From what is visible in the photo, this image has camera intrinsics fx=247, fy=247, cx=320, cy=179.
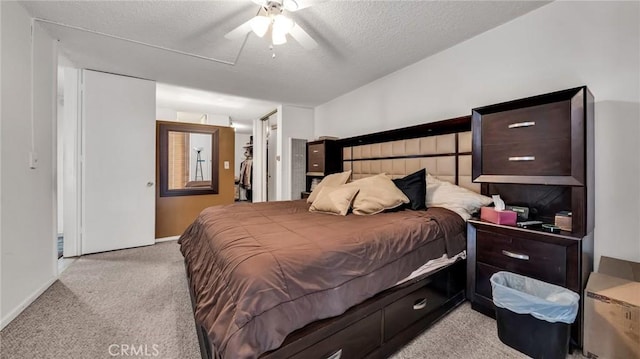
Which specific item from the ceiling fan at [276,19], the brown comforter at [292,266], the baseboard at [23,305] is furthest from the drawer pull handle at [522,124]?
the baseboard at [23,305]

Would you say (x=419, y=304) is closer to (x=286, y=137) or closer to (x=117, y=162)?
(x=286, y=137)

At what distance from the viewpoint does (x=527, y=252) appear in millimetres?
Answer: 1701

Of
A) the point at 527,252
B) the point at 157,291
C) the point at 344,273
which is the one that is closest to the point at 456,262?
the point at 527,252

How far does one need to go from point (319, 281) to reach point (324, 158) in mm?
3049

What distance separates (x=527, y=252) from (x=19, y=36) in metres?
4.28

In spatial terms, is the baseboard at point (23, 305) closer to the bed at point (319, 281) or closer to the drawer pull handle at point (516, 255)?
the bed at point (319, 281)

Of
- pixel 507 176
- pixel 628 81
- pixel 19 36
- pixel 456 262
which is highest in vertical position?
pixel 19 36

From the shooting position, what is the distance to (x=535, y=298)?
4.79 ft

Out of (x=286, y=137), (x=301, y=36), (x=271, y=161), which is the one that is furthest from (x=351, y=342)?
(x=271, y=161)

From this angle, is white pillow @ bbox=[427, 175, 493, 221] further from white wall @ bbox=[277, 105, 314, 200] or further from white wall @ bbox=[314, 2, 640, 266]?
white wall @ bbox=[277, 105, 314, 200]

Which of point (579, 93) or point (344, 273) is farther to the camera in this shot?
point (579, 93)

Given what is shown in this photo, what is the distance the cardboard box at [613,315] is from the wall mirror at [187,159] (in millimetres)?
4903

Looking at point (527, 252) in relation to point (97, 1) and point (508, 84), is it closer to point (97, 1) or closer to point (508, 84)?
point (508, 84)

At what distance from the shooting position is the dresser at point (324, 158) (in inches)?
163
